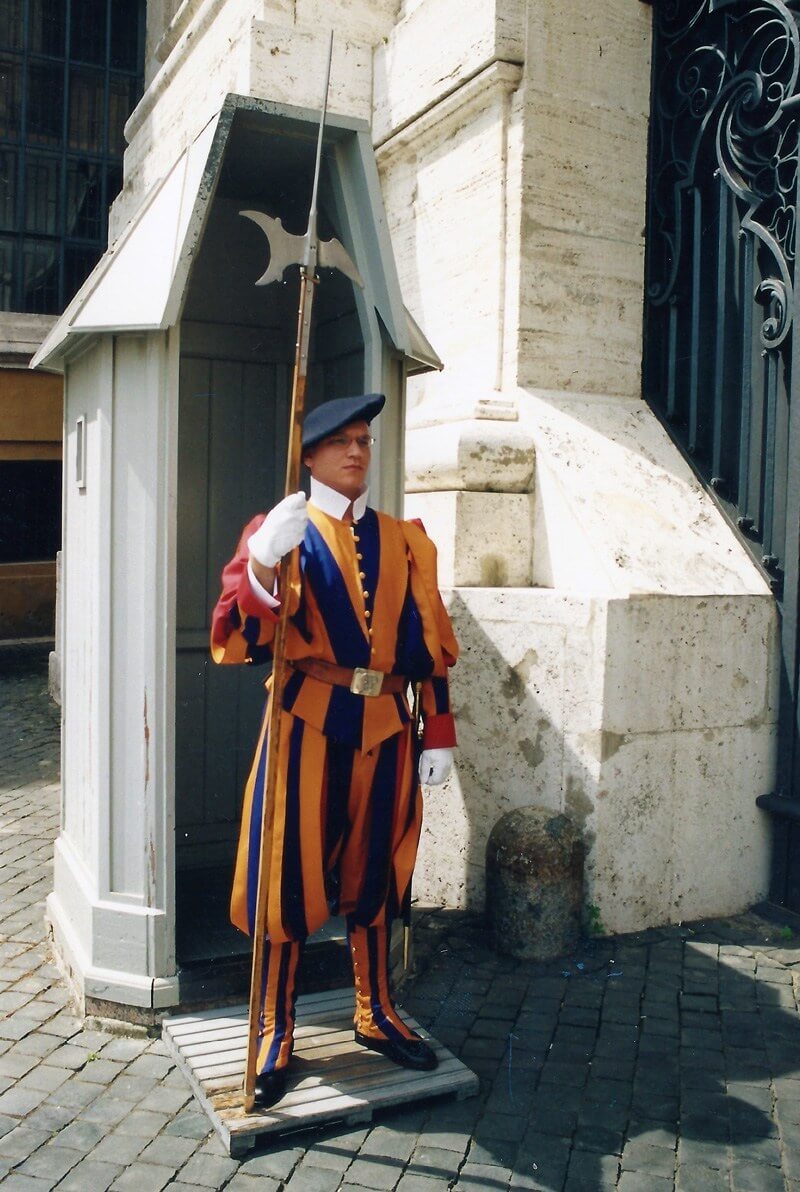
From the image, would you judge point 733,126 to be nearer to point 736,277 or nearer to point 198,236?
point 736,277

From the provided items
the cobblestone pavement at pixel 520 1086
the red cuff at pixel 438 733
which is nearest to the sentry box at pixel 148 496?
the cobblestone pavement at pixel 520 1086

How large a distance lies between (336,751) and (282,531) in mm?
658

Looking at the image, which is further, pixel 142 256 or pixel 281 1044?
pixel 142 256

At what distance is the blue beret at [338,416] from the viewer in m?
3.08

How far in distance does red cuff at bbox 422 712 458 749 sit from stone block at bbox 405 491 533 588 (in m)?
1.34

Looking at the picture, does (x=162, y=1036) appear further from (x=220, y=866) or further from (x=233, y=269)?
(x=233, y=269)

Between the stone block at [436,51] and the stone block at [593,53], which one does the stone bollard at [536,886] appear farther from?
the stone block at [436,51]

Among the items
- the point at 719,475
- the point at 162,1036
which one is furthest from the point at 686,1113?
the point at 719,475

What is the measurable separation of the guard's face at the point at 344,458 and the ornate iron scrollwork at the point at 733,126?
7.06 feet

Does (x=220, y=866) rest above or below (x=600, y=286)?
below

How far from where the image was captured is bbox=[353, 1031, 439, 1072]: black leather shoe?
10.4 ft

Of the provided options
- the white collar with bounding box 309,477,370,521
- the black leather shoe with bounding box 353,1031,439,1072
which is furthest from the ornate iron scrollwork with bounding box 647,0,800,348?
the black leather shoe with bounding box 353,1031,439,1072

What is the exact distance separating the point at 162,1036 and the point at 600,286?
11.3ft

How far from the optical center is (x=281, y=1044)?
10.1 ft
